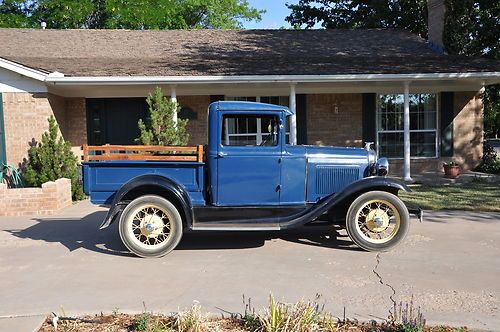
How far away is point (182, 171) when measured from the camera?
616 cm

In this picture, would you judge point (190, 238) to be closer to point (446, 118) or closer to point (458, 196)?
point (458, 196)

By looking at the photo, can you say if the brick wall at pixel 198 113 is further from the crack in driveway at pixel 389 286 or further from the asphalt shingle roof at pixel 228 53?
the crack in driveway at pixel 389 286

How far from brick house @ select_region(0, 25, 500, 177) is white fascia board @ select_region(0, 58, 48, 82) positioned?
0.02m

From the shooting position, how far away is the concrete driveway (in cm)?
429

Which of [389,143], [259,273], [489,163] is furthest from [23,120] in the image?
[489,163]

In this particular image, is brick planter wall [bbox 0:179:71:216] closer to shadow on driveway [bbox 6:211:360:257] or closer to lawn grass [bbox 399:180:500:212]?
shadow on driveway [bbox 6:211:360:257]

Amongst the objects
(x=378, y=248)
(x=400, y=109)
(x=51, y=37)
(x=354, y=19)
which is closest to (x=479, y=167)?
(x=400, y=109)

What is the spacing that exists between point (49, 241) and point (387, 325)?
5.22m

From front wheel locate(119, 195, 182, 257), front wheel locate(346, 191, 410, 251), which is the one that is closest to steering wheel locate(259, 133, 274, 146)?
front wheel locate(346, 191, 410, 251)

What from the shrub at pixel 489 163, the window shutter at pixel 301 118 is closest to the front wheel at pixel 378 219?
the window shutter at pixel 301 118

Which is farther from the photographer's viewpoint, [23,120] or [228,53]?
[228,53]

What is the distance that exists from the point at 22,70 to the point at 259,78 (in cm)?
568

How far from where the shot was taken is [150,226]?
234 inches

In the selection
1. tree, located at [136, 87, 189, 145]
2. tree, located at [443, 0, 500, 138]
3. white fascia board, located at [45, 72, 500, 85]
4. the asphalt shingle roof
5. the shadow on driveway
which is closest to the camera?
the shadow on driveway
